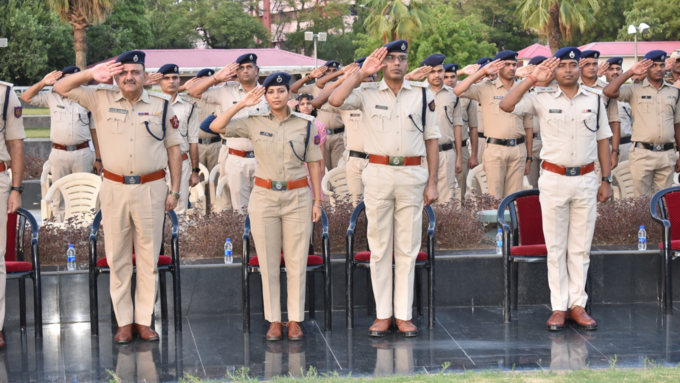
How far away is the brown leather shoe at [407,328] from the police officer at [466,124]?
3737mm

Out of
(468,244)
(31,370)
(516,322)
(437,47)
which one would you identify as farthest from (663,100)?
(437,47)

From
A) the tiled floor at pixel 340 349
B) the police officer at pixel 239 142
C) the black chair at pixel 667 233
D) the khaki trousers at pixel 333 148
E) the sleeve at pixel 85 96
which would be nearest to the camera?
the tiled floor at pixel 340 349

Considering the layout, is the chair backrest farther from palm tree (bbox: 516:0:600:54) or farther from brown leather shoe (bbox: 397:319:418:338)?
palm tree (bbox: 516:0:600:54)

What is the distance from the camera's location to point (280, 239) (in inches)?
269

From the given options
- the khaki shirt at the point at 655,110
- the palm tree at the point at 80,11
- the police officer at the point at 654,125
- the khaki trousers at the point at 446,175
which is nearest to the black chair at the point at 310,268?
the khaki trousers at the point at 446,175

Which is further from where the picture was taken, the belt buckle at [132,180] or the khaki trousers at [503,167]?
the khaki trousers at [503,167]

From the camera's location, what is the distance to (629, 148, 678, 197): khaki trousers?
926cm

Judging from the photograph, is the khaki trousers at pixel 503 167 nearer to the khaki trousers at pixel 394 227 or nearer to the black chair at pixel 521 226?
the black chair at pixel 521 226

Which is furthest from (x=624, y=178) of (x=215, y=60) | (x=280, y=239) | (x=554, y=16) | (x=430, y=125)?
(x=215, y=60)

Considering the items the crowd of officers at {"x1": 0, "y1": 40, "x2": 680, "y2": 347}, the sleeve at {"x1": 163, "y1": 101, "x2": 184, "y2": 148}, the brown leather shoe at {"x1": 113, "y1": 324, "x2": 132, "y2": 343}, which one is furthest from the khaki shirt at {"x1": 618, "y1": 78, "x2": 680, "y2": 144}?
the brown leather shoe at {"x1": 113, "y1": 324, "x2": 132, "y2": 343}

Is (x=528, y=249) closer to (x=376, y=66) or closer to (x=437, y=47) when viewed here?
(x=376, y=66)

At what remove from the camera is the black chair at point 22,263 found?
6707mm

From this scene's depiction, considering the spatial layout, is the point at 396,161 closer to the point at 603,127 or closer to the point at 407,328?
the point at 407,328

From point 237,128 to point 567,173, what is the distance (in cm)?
253
